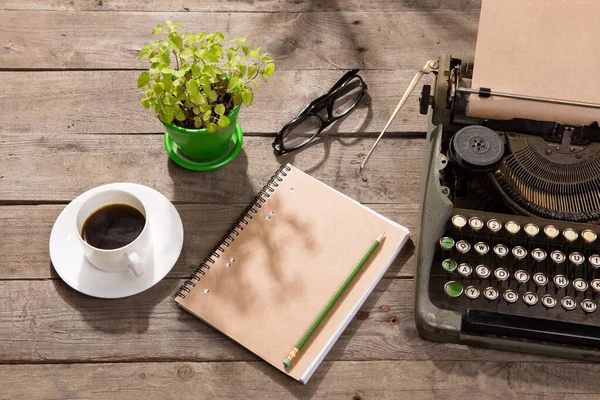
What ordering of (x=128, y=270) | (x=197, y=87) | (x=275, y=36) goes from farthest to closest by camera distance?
(x=275, y=36), (x=128, y=270), (x=197, y=87)

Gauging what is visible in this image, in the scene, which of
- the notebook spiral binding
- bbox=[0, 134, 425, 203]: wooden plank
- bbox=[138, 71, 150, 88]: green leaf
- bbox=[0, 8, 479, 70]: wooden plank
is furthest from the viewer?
bbox=[0, 8, 479, 70]: wooden plank

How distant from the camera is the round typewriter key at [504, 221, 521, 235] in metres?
1.29

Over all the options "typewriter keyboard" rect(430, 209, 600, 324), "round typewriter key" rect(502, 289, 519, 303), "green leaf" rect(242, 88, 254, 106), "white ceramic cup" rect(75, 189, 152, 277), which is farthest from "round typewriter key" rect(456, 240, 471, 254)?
"white ceramic cup" rect(75, 189, 152, 277)

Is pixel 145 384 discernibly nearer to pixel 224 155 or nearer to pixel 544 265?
pixel 224 155

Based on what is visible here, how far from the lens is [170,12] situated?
169 centimetres

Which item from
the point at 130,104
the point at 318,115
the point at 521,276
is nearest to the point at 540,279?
the point at 521,276

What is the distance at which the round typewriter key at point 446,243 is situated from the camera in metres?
1.30

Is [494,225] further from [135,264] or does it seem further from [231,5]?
[231,5]

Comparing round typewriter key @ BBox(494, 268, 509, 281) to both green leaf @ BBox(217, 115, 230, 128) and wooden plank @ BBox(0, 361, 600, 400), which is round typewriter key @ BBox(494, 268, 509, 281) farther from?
green leaf @ BBox(217, 115, 230, 128)

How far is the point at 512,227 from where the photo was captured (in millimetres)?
1293

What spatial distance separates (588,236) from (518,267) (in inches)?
5.6

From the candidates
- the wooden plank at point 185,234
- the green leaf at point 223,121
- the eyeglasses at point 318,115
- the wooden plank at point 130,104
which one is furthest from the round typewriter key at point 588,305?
the green leaf at point 223,121

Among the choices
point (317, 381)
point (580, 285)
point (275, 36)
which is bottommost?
point (317, 381)

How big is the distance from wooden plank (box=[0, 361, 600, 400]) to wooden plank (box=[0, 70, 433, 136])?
0.51 m
